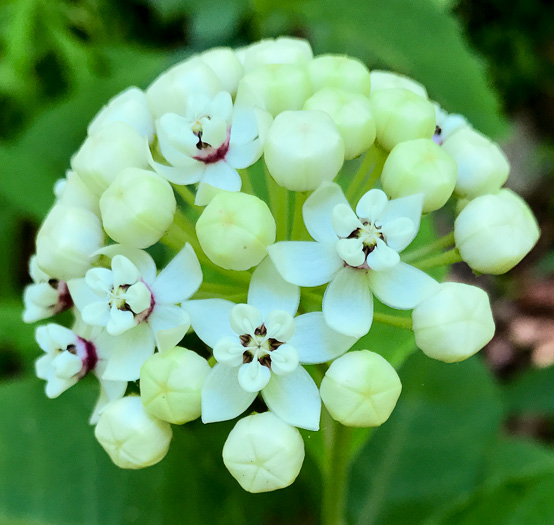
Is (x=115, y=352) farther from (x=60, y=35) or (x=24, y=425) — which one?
(x=60, y=35)

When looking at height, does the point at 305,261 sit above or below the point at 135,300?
above

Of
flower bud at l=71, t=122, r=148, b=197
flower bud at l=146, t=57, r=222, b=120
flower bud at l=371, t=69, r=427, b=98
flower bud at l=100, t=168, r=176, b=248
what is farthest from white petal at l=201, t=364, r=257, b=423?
flower bud at l=371, t=69, r=427, b=98

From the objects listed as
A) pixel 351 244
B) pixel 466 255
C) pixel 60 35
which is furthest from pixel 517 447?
pixel 60 35

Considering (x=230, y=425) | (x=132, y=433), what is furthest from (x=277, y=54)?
(x=230, y=425)

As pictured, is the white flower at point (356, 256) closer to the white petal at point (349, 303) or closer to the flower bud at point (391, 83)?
the white petal at point (349, 303)

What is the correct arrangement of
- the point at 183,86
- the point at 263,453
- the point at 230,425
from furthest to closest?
the point at 230,425 < the point at 183,86 < the point at 263,453

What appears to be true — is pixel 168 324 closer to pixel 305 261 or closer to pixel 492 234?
pixel 305 261

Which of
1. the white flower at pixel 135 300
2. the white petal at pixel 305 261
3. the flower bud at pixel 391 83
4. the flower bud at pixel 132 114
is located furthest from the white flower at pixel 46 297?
the flower bud at pixel 391 83
